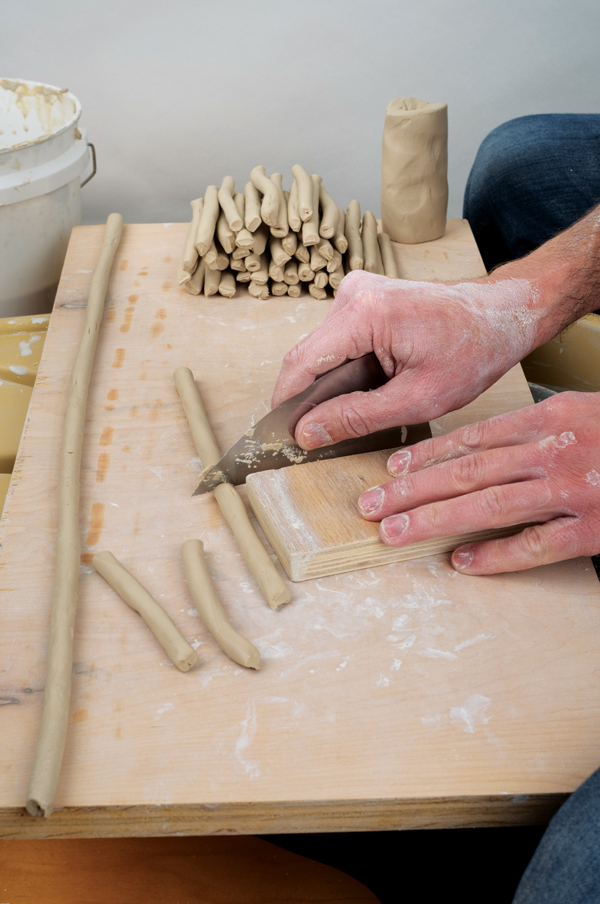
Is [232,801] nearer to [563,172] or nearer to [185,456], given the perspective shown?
[185,456]

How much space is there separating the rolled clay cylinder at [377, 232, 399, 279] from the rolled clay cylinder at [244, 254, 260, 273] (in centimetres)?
36

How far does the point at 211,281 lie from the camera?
184cm

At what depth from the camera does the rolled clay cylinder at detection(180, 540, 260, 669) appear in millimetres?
1034

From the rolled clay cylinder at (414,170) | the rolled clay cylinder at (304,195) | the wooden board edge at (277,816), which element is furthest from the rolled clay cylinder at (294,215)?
the wooden board edge at (277,816)

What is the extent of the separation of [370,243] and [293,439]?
88 cm

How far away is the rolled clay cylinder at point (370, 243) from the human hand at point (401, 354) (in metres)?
0.54

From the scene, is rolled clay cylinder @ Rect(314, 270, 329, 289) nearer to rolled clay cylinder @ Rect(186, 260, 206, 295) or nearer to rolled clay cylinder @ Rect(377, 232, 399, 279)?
rolled clay cylinder @ Rect(377, 232, 399, 279)

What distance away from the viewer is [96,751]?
0.95m

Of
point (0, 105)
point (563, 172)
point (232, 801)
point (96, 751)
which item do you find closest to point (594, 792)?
point (232, 801)

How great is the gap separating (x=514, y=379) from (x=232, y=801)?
112 centimetres

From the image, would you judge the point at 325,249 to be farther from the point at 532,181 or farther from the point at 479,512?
the point at 479,512

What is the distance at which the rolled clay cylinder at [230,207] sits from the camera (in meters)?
1.79

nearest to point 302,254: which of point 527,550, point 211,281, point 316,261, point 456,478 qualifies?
point 316,261

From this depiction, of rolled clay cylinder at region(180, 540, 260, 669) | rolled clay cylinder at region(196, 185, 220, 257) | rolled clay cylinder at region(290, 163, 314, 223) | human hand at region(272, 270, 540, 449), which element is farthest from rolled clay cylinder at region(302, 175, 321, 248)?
rolled clay cylinder at region(180, 540, 260, 669)
